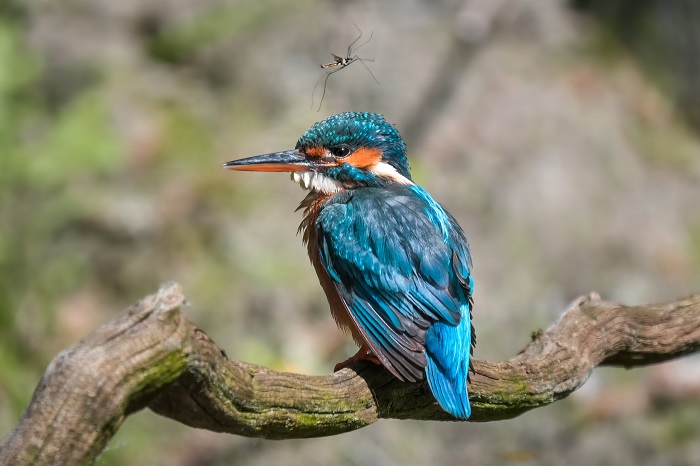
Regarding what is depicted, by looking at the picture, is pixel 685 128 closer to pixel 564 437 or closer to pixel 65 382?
pixel 564 437

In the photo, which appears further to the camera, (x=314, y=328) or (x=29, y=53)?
(x=29, y=53)

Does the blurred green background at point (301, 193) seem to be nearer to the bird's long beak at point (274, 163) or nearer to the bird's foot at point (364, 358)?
the bird's long beak at point (274, 163)

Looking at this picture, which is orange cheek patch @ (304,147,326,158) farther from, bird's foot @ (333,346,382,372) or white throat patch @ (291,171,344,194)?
bird's foot @ (333,346,382,372)

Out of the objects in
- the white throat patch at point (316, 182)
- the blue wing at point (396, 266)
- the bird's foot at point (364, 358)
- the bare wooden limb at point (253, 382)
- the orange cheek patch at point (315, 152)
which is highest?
the orange cheek patch at point (315, 152)

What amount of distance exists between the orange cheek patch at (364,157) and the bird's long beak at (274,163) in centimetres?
15

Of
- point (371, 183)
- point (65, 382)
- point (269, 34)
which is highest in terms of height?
point (269, 34)

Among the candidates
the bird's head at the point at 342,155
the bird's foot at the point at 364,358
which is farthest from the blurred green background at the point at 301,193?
the bird's foot at the point at 364,358

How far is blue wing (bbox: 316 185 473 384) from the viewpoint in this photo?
279cm

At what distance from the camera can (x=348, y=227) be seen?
10.1ft

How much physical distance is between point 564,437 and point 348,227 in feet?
8.35

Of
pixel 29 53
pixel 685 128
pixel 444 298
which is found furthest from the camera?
pixel 685 128

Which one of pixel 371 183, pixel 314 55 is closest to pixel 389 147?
pixel 371 183

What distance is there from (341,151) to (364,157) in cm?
9

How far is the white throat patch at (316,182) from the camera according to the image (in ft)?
10.7
